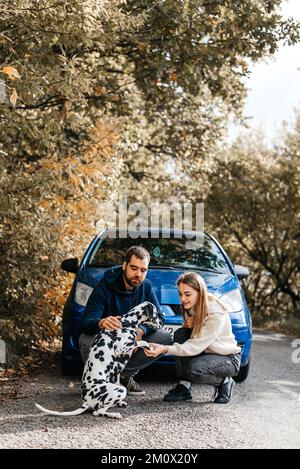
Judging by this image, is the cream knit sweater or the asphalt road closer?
the asphalt road

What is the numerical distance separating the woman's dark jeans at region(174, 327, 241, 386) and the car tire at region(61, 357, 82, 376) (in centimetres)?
148

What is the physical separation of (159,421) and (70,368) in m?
2.09

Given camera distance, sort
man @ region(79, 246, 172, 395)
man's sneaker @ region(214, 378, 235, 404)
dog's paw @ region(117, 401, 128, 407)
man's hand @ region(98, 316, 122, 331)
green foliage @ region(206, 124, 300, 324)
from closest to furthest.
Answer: man's hand @ region(98, 316, 122, 331) < dog's paw @ region(117, 401, 128, 407) < man @ region(79, 246, 172, 395) < man's sneaker @ region(214, 378, 235, 404) < green foliage @ region(206, 124, 300, 324)

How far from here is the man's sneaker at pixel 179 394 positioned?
617 cm

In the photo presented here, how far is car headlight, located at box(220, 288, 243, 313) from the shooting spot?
7.13 meters

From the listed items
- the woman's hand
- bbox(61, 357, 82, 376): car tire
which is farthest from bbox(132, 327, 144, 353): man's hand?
bbox(61, 357, 82, 376): car tire

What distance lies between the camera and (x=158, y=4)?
30.7 feet

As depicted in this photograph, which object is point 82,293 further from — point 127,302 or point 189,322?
point 189,322

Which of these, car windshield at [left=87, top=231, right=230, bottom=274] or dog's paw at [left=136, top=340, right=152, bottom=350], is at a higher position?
car windshield at [left=87, top=231, right=230, bottom=274]

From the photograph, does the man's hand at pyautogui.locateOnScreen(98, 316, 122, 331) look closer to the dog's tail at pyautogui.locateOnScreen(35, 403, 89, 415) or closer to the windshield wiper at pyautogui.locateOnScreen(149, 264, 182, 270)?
the dog's tail at pyautogui.locateOnScreen(35, 403, 89, 415)

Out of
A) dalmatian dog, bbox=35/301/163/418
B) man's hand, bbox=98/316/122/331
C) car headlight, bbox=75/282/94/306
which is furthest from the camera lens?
car headlight, bbox=75/282/94/306

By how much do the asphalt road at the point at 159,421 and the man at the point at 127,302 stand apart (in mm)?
352

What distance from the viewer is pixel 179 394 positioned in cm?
621

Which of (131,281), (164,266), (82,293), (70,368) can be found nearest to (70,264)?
(82,293)
